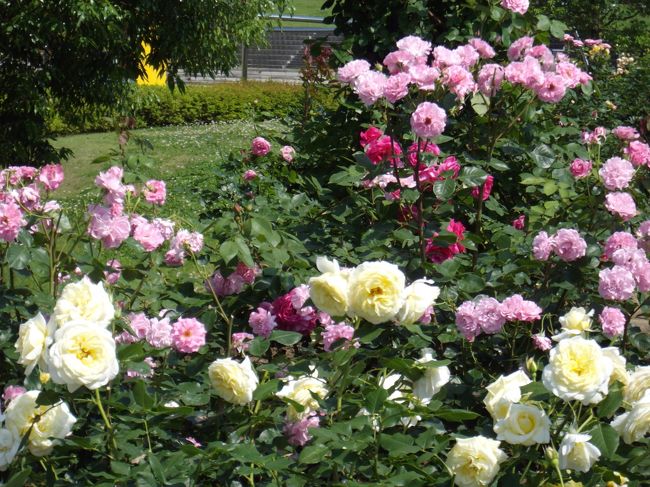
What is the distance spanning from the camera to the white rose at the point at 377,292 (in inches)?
60.3

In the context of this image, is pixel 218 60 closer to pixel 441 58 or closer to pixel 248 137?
pixel 248 137

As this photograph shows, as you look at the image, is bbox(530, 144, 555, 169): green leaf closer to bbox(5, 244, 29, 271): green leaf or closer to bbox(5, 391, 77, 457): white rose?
bbox(5, 244, 29, 271): green leaf

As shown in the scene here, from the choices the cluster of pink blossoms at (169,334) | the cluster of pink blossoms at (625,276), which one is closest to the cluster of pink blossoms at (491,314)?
the cluster of pink blossoms at (625,276)

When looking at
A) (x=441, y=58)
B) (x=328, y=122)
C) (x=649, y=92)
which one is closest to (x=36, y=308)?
(x=441, y=58)

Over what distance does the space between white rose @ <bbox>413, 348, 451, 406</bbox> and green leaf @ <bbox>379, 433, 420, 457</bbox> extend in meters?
0.14

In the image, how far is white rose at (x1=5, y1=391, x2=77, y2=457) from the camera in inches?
62.7

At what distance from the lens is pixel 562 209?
2.66m

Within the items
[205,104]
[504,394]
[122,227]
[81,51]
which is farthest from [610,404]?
[205,104]

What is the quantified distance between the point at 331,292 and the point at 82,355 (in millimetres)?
421

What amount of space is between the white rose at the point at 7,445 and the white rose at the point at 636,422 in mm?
1004

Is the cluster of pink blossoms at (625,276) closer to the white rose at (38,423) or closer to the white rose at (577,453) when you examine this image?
the white rose at (577,453)

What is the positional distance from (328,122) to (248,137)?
7.98 meters

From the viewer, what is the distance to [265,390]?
1629 mm

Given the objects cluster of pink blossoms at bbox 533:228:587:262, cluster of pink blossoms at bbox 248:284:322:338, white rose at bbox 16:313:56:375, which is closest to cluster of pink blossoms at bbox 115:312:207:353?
cluster of pink blossoms at bbox 248:284:322:338
